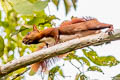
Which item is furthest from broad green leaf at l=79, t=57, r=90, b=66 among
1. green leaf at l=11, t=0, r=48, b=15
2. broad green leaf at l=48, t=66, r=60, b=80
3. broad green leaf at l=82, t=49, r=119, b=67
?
green leaf at l=11, t=0, r=48, b=15

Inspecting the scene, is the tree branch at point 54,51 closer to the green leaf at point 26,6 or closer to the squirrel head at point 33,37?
the green leaf at point 26,6

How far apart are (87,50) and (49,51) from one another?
44 cm

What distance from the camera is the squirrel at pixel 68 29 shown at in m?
1.08

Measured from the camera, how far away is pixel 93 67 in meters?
1.20

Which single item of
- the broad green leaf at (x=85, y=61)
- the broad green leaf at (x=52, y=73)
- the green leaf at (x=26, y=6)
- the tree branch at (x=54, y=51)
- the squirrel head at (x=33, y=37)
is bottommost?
the broad green leaf at (x=52, y=73)

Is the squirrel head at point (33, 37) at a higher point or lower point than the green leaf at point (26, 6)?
lower

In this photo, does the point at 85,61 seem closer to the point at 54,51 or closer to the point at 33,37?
the point at 33,37

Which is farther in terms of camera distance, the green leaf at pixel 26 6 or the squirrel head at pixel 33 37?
the squirrel head at pixel 33 37

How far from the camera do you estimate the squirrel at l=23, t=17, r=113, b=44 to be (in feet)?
3.54

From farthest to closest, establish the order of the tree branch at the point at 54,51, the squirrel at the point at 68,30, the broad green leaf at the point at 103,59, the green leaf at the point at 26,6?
the broad green leaf at the point at 103,59 → the squirrel at the point at 68,30 → the tree branch at the point at 54,51 → the green leaf at the point at 26,6

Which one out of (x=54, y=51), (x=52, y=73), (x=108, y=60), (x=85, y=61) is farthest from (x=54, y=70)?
(x=54, y=51)

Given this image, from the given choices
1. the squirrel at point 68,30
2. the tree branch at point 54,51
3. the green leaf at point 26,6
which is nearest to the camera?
the green leaf at point 26,6

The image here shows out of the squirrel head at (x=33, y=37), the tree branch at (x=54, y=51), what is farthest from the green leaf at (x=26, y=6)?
the squirrel head at (x=33, y=37)

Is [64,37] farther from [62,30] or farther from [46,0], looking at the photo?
[46,0]
